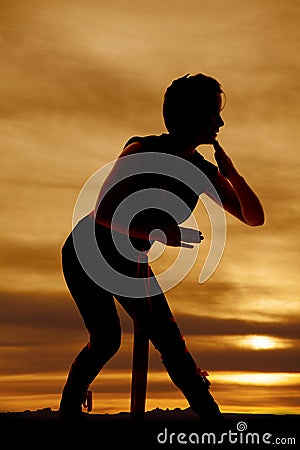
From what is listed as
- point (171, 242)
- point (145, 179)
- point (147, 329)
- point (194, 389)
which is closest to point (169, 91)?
point (145, 179)

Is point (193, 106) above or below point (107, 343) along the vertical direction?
above

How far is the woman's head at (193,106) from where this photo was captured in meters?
5.67

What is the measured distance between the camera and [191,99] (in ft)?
18.6

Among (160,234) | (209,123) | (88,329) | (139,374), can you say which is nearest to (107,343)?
(88,329)

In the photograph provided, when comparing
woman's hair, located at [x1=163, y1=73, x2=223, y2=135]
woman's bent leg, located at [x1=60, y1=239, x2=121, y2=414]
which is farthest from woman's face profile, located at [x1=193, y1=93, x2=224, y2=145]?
woman's bent leg, located at [x1=60, y1=239, x2=121, y2=414]

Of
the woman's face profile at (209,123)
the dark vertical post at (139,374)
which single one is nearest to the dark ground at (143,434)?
the dark vertical post at (139,374)

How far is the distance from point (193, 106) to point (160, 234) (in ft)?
2.59

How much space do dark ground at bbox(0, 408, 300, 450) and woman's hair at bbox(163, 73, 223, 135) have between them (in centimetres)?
180

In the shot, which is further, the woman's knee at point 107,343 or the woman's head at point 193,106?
the woman's knee at point 107,343

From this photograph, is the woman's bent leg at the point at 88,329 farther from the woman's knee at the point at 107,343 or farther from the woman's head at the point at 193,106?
the woman's head at the point at 193,106

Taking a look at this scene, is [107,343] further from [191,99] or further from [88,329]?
[191,99]

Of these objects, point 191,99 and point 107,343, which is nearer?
point 191,99

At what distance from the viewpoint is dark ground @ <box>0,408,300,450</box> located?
17.6ft

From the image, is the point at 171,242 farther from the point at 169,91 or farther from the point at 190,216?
the point at 169,91
